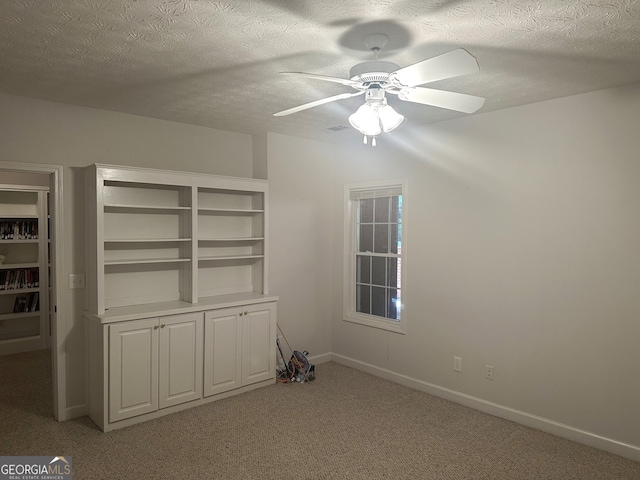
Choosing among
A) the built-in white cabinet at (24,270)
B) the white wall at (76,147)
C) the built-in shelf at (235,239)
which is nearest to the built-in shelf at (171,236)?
the built-in shelf at (235,239)

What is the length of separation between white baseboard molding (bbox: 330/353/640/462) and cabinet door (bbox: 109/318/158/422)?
223 cm

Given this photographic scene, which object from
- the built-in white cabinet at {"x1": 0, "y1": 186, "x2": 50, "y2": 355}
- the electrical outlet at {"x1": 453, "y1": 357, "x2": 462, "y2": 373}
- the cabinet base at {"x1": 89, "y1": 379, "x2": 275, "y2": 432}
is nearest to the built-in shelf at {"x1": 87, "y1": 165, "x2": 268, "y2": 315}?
the cabinet base at {"x1": 89, "y1": 379, "x2": 275, "y2": 432}

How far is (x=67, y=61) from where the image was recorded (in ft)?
8.66

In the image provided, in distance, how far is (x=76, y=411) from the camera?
12.0 ft

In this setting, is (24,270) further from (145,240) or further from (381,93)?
(381,93)

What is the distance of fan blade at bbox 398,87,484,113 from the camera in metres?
2.30

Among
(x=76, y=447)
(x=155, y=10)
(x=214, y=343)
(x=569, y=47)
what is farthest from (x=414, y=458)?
(x=155, y=10)

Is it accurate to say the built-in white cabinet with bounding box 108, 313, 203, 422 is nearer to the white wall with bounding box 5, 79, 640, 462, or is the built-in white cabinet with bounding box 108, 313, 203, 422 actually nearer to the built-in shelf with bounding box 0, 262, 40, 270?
the white wall with bounding box 5, 79, 640, 462

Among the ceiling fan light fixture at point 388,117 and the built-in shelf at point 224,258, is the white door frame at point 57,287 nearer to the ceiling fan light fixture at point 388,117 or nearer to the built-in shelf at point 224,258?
the built-in shelf at point 224,258

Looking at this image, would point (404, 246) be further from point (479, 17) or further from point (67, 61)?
point (67, 61)

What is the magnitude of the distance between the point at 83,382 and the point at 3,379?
1485 mm

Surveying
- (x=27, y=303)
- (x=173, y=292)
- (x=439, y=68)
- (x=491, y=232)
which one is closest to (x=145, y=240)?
(x=173, y=292)

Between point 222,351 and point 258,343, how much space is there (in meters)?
0.39

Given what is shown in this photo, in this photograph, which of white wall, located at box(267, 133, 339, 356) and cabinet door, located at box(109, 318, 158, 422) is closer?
cabinet door, located at box(109, 318, 158, 422)
